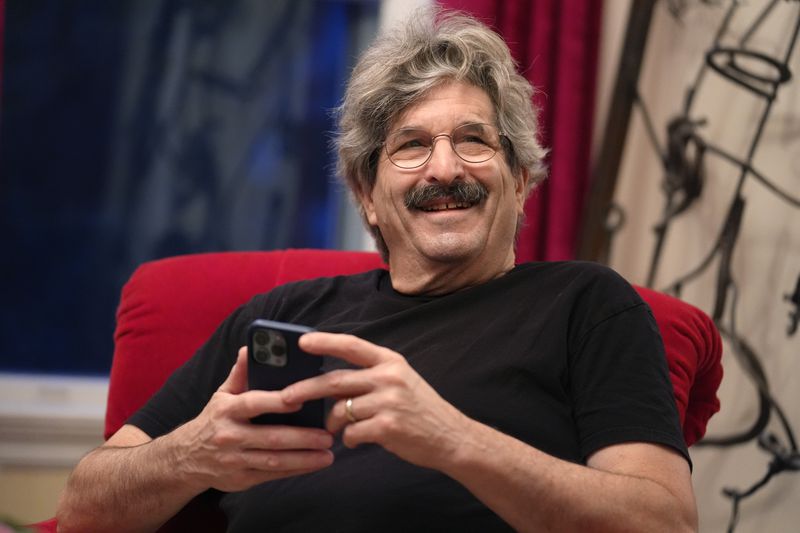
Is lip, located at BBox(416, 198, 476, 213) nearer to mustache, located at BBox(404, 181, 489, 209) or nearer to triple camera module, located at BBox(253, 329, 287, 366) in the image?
mustache, located at BBox(404, 181, 489, 209)

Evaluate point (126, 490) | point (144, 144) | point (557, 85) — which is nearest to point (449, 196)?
point (126, 490)

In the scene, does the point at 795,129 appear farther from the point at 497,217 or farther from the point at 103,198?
the point at 103,198

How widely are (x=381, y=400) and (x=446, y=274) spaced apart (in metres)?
0.55

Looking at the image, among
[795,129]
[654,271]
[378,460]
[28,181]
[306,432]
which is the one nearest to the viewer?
[306,432]

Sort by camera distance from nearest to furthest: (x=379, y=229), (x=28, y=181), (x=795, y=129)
Answer: (x=379, y=229), (x=795, y=129), (x=28, y=181)

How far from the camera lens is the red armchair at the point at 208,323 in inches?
61.4

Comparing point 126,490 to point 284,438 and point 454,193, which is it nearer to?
point 284,438

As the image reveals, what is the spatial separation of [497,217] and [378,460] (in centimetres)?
46

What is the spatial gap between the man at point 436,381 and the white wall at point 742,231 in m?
0.80

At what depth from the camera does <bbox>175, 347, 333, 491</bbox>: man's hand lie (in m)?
1.09

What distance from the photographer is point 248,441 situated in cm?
111

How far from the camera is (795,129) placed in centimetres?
217

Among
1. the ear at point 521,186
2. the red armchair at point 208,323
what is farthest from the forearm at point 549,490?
the ear at point 521,186

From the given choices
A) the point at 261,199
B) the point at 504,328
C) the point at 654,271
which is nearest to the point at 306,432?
the point at 504,328
